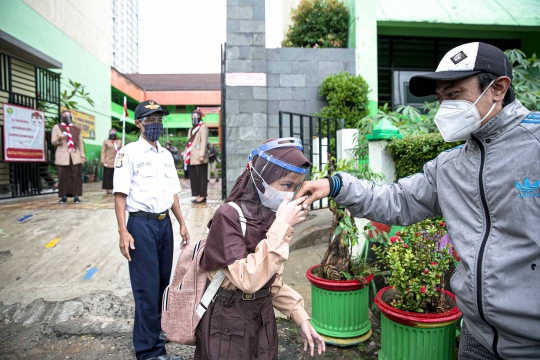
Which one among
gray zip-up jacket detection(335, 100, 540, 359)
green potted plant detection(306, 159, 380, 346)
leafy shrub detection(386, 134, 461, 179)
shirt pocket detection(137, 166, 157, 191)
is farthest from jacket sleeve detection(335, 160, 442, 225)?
leafy shrub detection(386, 134, 461, 179)

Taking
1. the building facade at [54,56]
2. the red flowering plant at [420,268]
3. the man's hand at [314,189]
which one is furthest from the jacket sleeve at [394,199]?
the building facade at [54,56]

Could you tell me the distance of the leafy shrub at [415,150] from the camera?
11.7 feet

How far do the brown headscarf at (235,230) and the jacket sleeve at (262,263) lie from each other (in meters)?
0.06

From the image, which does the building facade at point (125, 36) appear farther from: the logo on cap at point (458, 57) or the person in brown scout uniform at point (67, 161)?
the logo on cap at point (458, 57)

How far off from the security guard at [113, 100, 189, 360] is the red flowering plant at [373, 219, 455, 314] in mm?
1731

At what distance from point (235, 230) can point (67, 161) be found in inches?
287

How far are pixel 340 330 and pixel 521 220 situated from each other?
2.11 meters

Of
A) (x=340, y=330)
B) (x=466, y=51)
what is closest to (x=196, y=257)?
(x=466, y=51)

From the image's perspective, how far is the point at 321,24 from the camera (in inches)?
345

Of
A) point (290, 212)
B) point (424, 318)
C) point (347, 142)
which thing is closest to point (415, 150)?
point (424, 318)

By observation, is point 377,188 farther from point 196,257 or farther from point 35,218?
point 35,218

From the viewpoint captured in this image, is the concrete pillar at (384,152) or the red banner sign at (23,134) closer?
the concrete pillar at (384,152)

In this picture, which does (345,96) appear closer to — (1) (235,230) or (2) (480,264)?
(1) (235,230)

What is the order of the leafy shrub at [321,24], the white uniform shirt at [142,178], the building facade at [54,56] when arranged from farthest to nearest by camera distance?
the building facade at [54,56] → the leafy shrub at [321,24] → the white uniform shirt at [142,178]
